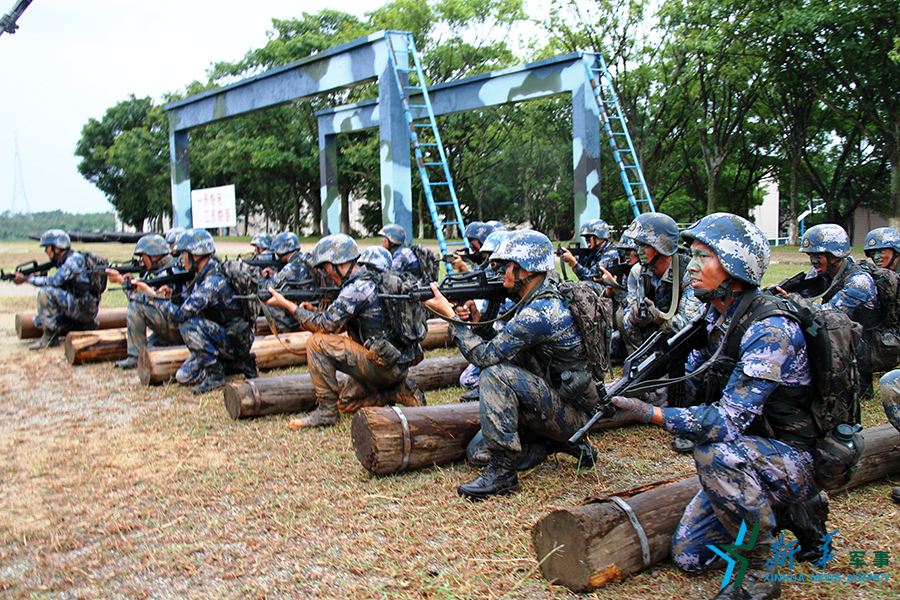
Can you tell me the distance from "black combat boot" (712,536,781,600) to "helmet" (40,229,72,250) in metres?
10.8

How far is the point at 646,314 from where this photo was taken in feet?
20.6

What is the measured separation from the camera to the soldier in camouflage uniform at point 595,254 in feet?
27.3

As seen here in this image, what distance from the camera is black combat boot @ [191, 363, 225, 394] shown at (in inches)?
303

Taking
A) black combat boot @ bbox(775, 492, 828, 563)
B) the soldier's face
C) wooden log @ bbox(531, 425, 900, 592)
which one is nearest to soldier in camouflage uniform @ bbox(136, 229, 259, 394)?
wooden log @ bbox(531, 425, 900, 592)

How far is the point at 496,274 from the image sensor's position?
5.39 metres

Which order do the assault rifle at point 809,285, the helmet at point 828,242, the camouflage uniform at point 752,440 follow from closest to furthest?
the camouflage uniform at point 752,440
the helmet at point 828,242
the assault rifle at point 809,285

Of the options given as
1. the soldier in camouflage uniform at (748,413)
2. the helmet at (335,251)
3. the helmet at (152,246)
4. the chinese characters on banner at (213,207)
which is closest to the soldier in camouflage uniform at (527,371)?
the soldier in camouflage uniform at (748,413)

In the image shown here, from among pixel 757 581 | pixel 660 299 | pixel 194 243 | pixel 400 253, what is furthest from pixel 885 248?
pixel 194 243

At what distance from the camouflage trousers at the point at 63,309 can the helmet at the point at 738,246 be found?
1021 cm

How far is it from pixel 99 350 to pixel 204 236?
291cm

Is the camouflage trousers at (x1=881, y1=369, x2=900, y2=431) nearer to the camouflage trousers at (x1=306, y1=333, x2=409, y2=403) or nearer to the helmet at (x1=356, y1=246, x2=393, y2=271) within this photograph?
the camouflage trousers at (x1=306, y1=333, x2=409, y2=403)

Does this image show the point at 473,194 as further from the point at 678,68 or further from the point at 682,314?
the point at 682,314

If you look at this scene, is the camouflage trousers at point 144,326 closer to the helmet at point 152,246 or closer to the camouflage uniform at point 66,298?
the helmet at point 152,246

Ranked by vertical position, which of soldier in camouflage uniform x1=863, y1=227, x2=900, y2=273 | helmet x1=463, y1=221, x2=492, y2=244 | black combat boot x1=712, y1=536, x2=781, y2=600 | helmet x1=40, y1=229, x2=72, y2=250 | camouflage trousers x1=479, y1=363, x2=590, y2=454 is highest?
helmet x1=40, y1=229, x2=72, y2=250
